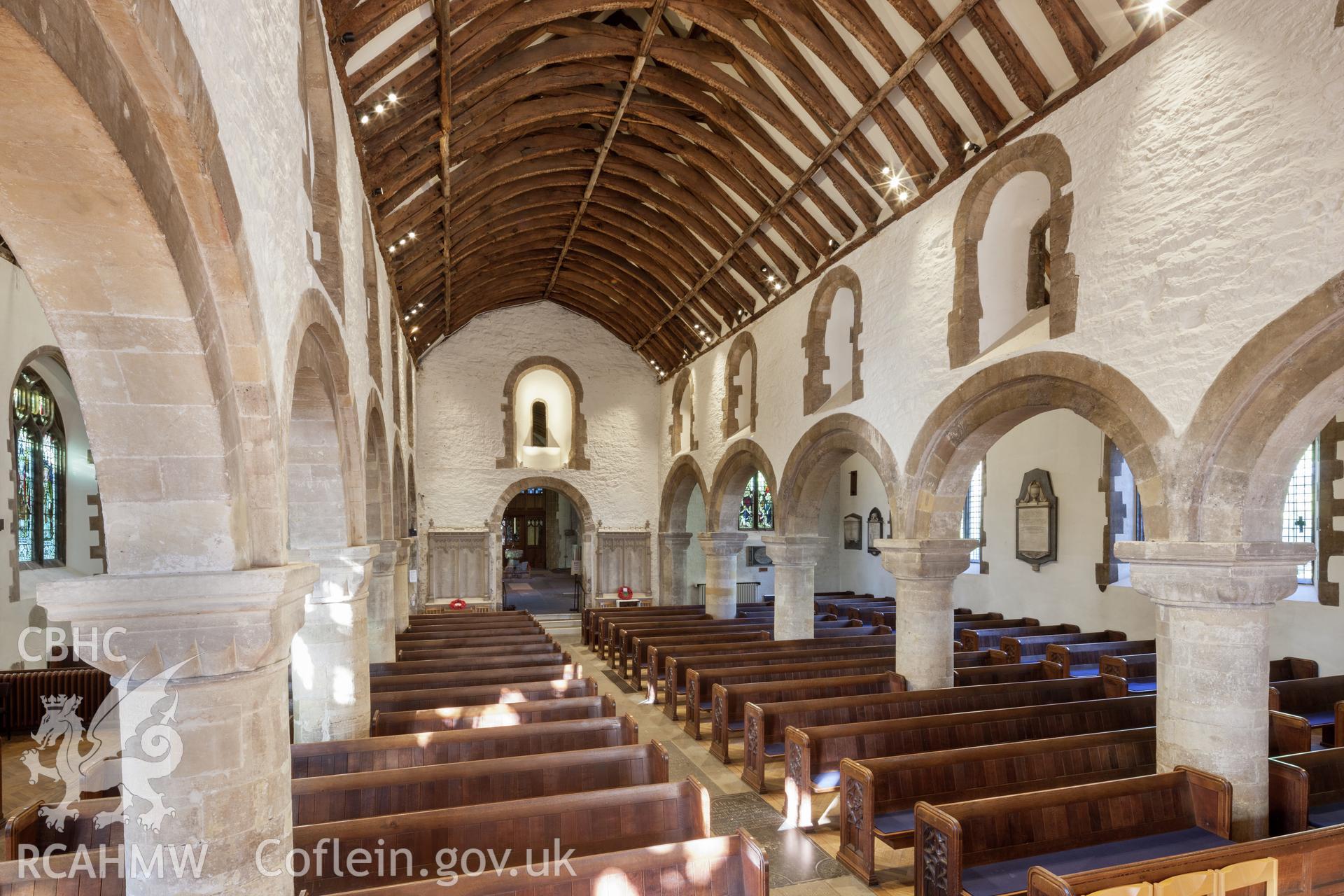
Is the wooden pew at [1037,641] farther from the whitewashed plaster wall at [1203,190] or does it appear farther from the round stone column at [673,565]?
the round stone column at [673,565]

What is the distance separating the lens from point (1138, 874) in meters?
3.60

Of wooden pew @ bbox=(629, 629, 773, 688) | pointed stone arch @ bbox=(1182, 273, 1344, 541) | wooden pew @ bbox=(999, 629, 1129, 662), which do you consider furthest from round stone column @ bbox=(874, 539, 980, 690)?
pointed stone arch @ bbox=(1182, 273, 1344, 541)

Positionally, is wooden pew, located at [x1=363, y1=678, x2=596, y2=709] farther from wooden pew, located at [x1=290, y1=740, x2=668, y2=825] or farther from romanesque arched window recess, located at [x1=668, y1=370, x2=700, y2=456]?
romanesque arched window recess, located at [x1=668, y1=370, x2=700, y2=456]

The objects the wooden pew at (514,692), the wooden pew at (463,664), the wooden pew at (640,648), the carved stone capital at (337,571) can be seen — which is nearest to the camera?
the carved stone capital at (337,571)

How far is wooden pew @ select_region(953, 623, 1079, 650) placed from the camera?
1085 centimetres

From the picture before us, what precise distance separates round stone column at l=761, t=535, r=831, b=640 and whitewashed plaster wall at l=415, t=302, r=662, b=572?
7.52 metres

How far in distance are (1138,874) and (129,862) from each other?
4365 millimetres

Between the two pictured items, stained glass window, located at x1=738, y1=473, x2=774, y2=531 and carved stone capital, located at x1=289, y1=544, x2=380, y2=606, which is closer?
carved stone capital, located at x1=289, y1=544, x2=380, y2=606

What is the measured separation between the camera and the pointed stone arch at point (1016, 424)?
5.64 m

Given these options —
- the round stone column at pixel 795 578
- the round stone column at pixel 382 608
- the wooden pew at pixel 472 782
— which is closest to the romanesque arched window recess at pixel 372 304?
the round stone column at pixel 382 608

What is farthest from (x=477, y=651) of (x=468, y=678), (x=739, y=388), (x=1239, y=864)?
(x=1239, y=864)

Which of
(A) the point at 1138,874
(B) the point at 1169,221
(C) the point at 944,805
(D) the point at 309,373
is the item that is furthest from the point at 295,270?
(B) the point at 1169,221

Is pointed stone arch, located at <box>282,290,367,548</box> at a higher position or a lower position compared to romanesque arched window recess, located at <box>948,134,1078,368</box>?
lower

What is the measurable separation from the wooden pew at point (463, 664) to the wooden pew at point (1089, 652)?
6.14 m
